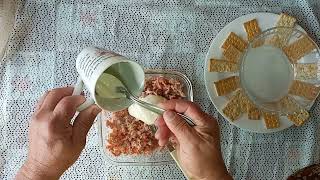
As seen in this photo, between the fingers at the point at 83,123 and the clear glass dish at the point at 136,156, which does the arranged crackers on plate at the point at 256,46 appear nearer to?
the clear glass dish at the point at 136,156

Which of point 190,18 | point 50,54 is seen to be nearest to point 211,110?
point 190,18

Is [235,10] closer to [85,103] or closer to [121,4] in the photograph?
[121,4]

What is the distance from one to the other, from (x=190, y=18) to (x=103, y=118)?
26cm

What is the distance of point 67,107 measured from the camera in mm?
599

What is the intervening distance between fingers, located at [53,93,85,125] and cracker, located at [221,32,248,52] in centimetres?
36

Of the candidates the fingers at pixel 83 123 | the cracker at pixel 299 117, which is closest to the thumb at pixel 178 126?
the fingers at pixel 83 123

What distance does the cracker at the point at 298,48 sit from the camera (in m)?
0.89

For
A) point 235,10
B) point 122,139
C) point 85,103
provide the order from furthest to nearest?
point 235,10 < point 122,139 < point 85,103

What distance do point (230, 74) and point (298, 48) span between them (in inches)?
5.9

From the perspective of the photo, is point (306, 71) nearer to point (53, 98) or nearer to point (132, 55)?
point (132, 55)

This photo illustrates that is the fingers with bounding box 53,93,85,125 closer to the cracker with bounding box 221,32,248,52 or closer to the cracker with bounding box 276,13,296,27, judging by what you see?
the cracker with bounding box 221,32,248,52

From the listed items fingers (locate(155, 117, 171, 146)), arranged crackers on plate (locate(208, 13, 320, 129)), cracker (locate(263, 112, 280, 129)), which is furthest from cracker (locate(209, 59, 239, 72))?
fingers (locate(155, 117, 171, 146))

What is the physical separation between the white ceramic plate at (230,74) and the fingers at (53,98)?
1.06ft

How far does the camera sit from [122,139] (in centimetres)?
79
